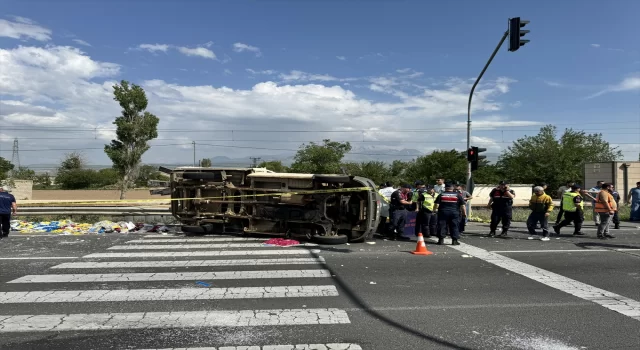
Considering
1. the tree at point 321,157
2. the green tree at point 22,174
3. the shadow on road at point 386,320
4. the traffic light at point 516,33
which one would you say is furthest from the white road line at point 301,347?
the green tree at point 22,174

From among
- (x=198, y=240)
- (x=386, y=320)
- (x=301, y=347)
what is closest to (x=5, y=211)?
(x=198, y=240)

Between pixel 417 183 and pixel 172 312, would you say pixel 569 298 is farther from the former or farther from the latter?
pixel 417 183

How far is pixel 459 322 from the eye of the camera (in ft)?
15.5

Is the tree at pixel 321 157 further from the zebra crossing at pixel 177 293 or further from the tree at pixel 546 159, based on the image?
the zebra crossing at pixel 177 293

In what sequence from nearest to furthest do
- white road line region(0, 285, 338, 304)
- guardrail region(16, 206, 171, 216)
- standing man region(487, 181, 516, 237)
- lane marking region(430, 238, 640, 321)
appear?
lane marking region(430, 238, 640, 321)
white road line region(0, 285, 338, 304)
standing man region(487, 181, 516, 237)
guardrail region(16, 206, 171, 216)

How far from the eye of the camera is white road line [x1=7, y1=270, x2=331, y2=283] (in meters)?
6.57

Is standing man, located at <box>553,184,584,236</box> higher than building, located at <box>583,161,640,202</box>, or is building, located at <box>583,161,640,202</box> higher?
building, located at <box>583,161,640,202</box>

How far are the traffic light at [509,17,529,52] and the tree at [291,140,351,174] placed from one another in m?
33.7

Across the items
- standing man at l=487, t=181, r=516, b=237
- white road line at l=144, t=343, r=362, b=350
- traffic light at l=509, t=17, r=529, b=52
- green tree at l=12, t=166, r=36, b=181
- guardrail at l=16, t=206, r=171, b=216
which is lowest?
white road line at l=144, t=343, r=362, b=350

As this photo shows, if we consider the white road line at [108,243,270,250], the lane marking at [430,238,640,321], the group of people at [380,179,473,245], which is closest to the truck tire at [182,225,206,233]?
the white road line at [108,243,270,250]

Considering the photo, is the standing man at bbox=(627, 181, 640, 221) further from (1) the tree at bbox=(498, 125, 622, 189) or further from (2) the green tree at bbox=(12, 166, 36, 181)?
(2) the green tree at bbox=(12, 166, 36, 181)

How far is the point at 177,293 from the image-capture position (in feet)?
19.1

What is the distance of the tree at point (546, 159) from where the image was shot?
47312 mm

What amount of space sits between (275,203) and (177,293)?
500 centimetres
